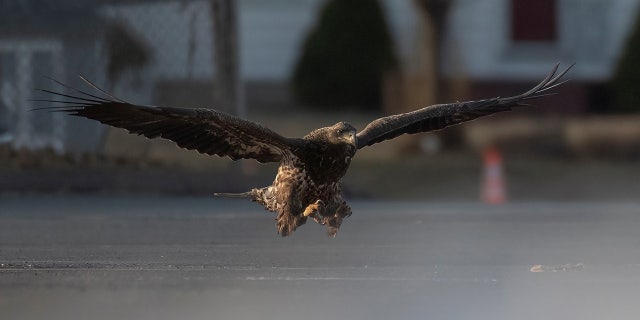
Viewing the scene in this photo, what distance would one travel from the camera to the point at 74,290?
328 inches

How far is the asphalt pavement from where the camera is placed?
777 cm

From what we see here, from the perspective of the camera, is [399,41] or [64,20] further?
[399,41]

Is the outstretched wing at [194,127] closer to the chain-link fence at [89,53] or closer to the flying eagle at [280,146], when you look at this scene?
the flying eagle at [280,146]

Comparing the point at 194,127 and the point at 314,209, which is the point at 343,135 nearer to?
the point at 314,209

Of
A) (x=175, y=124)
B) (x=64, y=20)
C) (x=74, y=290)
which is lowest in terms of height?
(x=74, y=290)

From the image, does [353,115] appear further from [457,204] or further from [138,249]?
[138,249]

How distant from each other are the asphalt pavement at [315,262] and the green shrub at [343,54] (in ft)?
42.7

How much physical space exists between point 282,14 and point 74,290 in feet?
70.0

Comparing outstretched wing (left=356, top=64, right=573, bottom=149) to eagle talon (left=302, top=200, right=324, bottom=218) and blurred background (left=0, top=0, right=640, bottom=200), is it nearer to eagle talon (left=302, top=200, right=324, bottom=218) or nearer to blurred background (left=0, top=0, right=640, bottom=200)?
eagle talon (left=302, top=200, right=324, bottom=218)

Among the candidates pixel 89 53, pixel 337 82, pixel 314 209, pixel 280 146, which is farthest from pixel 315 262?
pixel 337 82

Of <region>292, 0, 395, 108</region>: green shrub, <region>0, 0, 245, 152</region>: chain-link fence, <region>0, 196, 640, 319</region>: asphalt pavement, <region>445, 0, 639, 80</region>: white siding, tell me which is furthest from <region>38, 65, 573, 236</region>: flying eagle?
<region>445, 0, 639, 80</region>: white siding

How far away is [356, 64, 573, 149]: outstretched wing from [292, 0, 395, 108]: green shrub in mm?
15696

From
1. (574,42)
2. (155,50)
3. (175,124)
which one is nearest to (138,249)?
(175,124)

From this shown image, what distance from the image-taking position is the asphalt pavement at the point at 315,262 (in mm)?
7770
